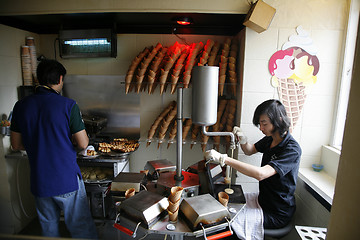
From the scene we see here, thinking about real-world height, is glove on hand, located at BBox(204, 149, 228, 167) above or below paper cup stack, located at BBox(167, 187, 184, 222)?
above

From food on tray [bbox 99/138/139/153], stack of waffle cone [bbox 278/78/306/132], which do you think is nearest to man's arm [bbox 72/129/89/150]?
food on tray [bbox 99/138/139/153]

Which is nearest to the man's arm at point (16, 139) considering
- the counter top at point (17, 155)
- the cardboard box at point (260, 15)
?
the counter top at point (17, 155)

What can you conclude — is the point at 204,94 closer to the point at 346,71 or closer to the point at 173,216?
the point at 173,216

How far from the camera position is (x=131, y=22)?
287 centimetres

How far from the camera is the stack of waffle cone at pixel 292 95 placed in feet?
7.66

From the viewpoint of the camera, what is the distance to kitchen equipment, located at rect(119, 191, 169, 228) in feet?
3.97

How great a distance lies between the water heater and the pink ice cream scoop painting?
3.86 feet

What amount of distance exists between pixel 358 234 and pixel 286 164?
61.1 inches

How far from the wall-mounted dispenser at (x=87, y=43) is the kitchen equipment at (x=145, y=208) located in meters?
2.21

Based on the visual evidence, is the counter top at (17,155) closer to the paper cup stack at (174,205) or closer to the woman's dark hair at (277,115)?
the paper cup stack at (174,205)

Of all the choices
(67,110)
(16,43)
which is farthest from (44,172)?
(16,43)

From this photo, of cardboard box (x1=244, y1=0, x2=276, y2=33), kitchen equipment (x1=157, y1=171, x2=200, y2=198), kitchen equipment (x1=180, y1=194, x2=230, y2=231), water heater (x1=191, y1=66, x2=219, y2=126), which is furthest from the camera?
cardboard box (x1=244, y1=0, x2=276, y2=33)

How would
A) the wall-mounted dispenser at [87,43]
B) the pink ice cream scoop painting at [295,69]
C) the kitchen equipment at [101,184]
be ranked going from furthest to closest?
the wall-mounted dispenser at [87,43]
the kitchen equipment at [101,184]
the pink ice cream scoop painting at [295,69]

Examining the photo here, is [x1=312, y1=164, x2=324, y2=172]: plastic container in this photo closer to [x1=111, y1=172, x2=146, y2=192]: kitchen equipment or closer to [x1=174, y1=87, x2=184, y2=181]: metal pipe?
[x1=174, y1=87, x2=184, y2=181]: metal pipe
